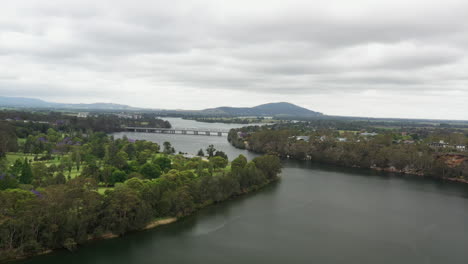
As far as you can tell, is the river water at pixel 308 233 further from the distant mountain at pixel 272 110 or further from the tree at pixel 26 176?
the distant mountain at pixel 272 110

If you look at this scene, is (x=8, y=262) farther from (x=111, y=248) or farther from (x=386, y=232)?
(x=386, y=232)

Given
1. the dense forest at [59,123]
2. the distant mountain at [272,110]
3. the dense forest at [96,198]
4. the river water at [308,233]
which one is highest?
the distant mountain at [272,110]

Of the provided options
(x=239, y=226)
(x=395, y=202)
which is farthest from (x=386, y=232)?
(x=239, y=226)

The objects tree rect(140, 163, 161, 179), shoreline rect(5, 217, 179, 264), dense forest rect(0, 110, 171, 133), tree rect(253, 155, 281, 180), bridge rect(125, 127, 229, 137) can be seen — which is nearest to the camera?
shoreline rect(5, 217, 179, 264)

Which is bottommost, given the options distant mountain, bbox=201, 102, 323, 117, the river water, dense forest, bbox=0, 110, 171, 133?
the river water

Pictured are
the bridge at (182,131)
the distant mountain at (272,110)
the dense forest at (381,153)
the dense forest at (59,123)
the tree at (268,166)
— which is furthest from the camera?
the distant mountain at (272,110)

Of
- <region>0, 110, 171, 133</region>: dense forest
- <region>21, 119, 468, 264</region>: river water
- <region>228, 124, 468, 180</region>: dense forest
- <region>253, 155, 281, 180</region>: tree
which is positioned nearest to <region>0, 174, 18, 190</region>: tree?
<region>21, 119, 468, 264</region>: river water

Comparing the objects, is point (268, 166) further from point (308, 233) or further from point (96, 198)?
point (96, 198)

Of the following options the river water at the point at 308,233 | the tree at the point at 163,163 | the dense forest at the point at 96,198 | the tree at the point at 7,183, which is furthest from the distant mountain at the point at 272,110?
the tree at the point at 7,183

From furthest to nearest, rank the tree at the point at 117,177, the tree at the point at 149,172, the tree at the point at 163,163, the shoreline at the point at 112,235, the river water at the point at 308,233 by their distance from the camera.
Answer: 1. the tree at the point at 163,163
2. the tree at the point at 149,172
3. the tree at the point at 117,177
4. the river water at the point at 308,233
5. the shoreline at the point at 112,235

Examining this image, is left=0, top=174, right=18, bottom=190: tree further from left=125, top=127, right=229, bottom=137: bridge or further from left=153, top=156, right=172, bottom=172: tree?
left=125, top=127, right=229, bottom=137: bridge
